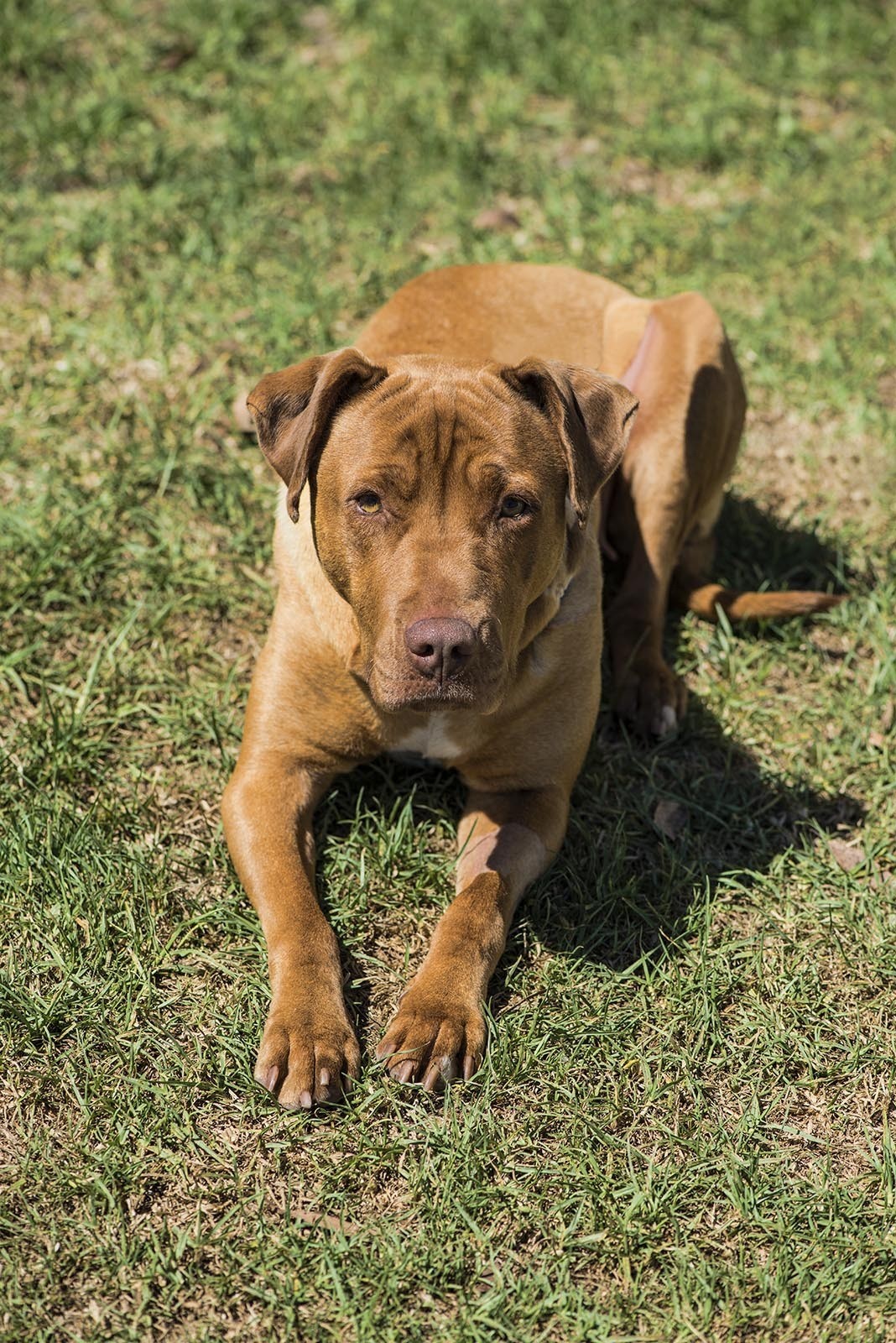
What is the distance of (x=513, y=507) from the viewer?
3.60 m

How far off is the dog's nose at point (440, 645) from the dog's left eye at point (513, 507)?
1.19ft

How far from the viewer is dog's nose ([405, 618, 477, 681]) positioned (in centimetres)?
336

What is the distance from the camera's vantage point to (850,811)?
4.48m

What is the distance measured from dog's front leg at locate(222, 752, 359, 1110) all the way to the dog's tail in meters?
1.66

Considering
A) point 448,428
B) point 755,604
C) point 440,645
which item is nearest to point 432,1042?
point 440,645

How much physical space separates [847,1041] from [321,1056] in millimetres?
1382

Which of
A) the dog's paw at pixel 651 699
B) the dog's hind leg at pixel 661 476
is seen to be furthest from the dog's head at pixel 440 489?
the dog's hind leg at pixel 661 476

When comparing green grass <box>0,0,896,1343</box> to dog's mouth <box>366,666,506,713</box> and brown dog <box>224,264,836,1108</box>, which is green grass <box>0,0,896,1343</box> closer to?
brown dog <box>224,264,836,1108</box>

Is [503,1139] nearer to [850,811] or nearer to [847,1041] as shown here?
[847,1041]

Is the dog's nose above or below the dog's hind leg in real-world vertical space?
above

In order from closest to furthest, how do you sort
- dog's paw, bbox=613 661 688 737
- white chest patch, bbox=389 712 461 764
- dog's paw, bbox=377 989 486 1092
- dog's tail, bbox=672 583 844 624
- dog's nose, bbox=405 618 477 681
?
dog's nose, bbox=405 618 477 681
dog's paw, bbox=377 989 486 1092
white chest patch, bbox=389 712 461 764
dog's paw, bbox=613 661 688 737
dog's tail, bbox=672 583 844 624

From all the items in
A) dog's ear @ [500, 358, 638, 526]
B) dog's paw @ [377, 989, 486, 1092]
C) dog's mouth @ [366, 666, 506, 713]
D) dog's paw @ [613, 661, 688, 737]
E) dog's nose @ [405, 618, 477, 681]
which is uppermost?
dog's ear @ [500, 358, 638, 526]

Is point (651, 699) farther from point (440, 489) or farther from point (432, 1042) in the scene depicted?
point (432, 1042)

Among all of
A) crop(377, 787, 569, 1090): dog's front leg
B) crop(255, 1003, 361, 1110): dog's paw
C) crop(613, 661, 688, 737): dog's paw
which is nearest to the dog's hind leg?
crop(613, 661, 688, 737): dog's paw
